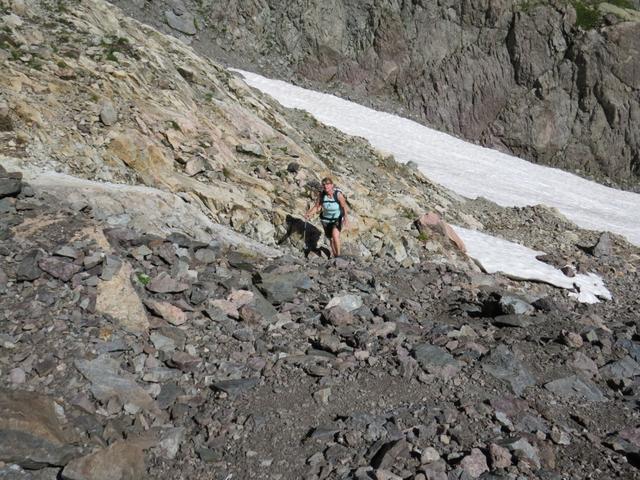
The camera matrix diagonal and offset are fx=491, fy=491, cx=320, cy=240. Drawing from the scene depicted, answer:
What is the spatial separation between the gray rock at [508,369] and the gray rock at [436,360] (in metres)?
0.50

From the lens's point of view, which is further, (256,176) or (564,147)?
(564,147)

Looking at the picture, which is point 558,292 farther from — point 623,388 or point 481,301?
point 623,388

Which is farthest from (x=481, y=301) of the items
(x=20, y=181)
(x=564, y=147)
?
(x=564, y=147)

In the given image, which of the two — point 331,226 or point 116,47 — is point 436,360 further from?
point 116,47

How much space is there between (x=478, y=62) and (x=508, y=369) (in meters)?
50.7

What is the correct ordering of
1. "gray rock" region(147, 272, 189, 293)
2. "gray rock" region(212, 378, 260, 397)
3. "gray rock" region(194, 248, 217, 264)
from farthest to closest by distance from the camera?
"gray rock" region(194, 248, 217, 264) < "gray rock" region(147, 272, 189, 293) < "gray rock" region(212, 378, 260, 397)

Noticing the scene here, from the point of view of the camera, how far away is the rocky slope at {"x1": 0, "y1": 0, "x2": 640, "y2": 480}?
545 cm

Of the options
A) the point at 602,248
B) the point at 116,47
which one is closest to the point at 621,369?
the point at 602,248

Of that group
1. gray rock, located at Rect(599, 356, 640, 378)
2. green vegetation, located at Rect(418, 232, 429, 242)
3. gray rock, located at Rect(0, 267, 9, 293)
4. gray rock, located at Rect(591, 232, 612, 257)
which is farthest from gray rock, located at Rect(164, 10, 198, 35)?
gray rock, located at Rect(599, 356, 640, 378)

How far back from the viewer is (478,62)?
5175cm

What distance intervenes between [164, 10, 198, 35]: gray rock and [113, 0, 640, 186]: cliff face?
97 centimetres

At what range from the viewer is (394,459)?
211 inches

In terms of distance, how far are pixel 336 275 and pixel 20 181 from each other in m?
6.26

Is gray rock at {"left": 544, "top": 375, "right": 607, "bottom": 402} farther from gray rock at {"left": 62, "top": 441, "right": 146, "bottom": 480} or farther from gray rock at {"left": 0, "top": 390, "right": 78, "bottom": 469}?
gray rock at {"left": 0, "top": 390, "right": 78, "bottom": 469}
